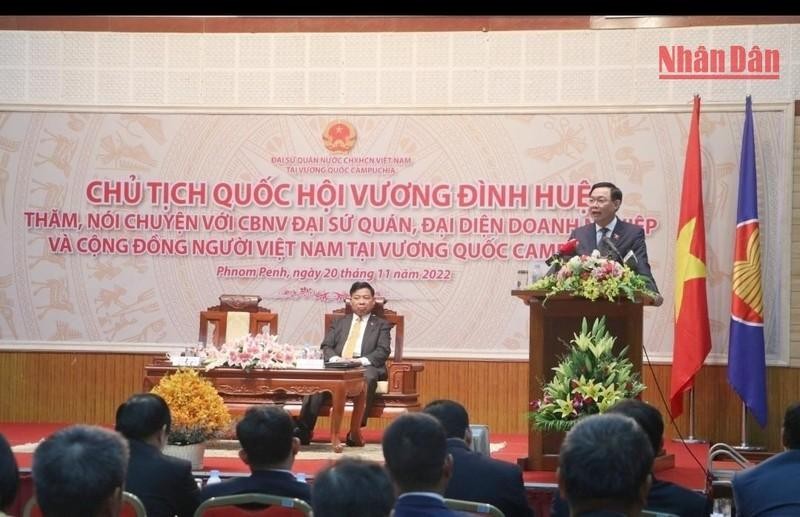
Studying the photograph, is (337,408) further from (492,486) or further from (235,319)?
(492,486)

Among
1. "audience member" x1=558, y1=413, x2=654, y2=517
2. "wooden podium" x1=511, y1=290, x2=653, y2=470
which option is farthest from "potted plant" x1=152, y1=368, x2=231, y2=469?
"audience member" x1=558, y1=413, x2=654, y2=517

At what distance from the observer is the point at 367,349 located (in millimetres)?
9234

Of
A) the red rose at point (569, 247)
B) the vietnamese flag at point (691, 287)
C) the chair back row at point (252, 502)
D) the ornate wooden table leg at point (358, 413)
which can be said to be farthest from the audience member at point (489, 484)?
the vietnamese flag at point (691, 287)

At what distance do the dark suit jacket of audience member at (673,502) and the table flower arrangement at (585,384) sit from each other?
267 cm

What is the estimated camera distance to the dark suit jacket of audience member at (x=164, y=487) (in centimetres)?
430

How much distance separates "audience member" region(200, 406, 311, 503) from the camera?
3.90 metres

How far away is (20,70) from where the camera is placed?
35.1 feet

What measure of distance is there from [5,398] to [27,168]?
1.87 meters

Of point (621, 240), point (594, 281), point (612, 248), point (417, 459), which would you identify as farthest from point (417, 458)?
point (621, 240)

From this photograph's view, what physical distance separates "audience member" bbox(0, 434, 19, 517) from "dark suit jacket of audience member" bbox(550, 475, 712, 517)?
160cm

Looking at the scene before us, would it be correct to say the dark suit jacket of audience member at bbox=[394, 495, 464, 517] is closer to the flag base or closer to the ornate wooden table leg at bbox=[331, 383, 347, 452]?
the ornate wooden table leg at bbox=[331, 383, 347, 452]

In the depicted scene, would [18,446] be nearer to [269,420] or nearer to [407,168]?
[407,168]

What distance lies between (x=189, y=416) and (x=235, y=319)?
2.32 metres

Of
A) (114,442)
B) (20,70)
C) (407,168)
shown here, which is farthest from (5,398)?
(114,442)
